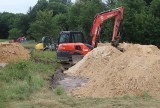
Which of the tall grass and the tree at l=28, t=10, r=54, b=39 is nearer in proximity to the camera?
the tall grass

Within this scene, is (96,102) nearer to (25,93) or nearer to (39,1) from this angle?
(25,93)

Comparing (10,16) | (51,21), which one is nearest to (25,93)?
(51,21)

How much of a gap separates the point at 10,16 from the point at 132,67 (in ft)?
329

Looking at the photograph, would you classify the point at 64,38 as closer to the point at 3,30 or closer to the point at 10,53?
the point at 10,53

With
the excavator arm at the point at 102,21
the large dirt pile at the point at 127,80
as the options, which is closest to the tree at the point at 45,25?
the excavator arm at the point at 102,21

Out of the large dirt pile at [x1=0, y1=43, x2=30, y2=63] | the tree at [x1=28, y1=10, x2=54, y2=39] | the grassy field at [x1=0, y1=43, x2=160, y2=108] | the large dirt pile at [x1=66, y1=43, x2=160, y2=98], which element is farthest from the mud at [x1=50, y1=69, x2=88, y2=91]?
the tree at [x1=28, y1=10, x2=54, y2=39]

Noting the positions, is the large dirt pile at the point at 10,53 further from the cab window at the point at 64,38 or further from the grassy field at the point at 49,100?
the grassy field at the point at 49,100

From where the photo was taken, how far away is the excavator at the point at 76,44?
22578mm

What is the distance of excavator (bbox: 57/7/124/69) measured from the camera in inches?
889

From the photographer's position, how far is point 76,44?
22.6m

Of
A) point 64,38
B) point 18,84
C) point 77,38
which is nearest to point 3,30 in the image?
point 64,38

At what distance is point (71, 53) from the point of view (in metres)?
22.5

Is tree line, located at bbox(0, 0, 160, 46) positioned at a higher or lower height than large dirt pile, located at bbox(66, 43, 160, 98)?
higher

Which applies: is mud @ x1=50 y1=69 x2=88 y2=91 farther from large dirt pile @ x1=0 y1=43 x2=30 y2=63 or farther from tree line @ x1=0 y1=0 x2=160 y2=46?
tree line @ x1=0 y1=0 x2=160 y2=46
